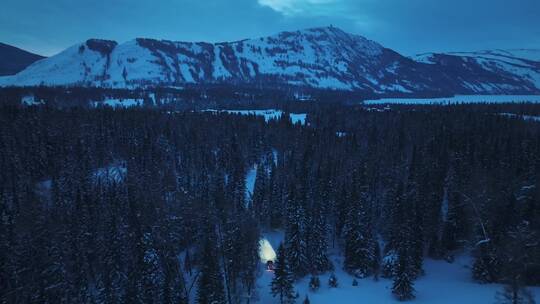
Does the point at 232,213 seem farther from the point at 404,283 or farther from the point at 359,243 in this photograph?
the point at 404,283

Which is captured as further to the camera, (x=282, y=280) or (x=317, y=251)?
(x=317, y=251)

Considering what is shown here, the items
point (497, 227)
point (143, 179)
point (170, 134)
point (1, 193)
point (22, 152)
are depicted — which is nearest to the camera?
point (497, 227)

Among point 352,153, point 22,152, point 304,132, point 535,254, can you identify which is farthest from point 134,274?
point 304,132

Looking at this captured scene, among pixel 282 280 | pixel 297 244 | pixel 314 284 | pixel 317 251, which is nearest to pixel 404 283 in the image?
pixel 314 284

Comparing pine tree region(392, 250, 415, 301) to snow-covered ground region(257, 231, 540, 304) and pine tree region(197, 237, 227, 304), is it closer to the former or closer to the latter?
snow-covered ground region(257, 231, 540, 304)

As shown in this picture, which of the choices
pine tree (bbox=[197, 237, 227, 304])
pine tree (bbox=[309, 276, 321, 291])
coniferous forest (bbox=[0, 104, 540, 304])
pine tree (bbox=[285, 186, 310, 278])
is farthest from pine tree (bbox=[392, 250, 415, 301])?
pine tree (bbox=[197, 237, 227, 304])

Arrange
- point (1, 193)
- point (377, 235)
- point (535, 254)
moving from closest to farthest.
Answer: point (535, 254) < point (1, 193) < point (377, 235)

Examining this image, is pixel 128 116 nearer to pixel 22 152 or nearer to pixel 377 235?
pixel 22 152

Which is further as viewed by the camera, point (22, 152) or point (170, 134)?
point (170, 134)
